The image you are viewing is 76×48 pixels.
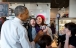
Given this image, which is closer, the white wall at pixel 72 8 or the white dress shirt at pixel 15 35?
the white dress shirt at pixel 15 35

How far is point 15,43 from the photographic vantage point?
1753 mm

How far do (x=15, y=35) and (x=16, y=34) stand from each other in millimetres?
19

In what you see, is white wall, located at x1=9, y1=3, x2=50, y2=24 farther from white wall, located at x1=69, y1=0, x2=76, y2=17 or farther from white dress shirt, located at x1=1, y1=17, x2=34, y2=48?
white dress shirt, located at x1=1, y1=17, x2=34, y2=48

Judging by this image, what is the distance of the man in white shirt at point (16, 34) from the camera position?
172 cm

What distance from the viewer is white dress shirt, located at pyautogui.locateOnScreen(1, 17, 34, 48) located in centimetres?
172

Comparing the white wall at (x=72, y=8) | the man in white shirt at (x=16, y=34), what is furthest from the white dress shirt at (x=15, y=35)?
the white wall at (x=72, y=8)

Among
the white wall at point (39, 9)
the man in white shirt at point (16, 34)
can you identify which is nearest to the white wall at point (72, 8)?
the white wall at point (39, 9)

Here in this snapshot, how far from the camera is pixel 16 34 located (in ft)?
5.66

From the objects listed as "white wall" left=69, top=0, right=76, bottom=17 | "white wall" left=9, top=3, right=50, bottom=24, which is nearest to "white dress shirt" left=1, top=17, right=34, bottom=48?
"white wall" left=9, top=3, right=50, bottom=24

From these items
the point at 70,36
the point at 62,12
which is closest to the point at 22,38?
the point at 70,36

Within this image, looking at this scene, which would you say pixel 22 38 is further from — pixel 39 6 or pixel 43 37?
pixel 39 6

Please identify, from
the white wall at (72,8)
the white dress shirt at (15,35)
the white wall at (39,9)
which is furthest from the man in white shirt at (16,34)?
the white wall at (72,8)

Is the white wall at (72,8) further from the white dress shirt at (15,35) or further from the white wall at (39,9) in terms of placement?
the white dress shirt at (15,35)

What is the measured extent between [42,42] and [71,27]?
1.39ft
